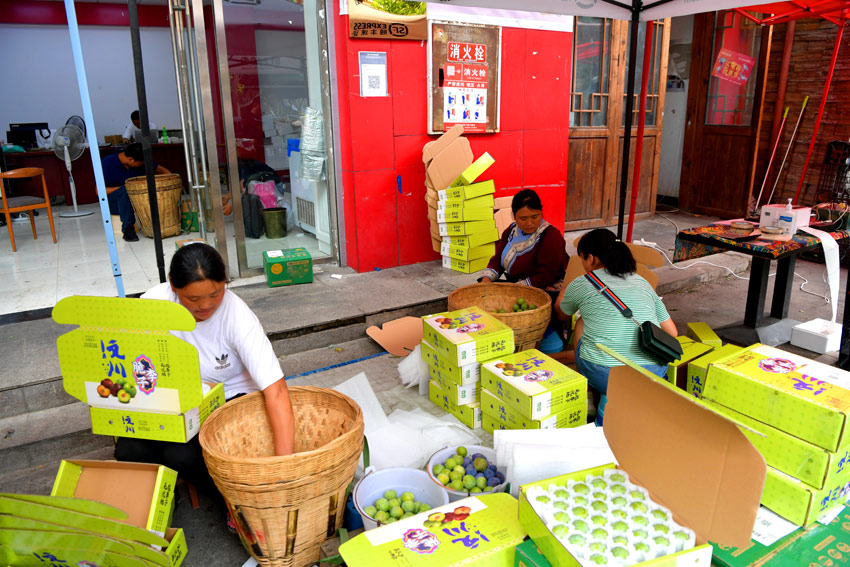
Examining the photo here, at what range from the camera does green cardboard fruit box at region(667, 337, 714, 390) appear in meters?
2.94

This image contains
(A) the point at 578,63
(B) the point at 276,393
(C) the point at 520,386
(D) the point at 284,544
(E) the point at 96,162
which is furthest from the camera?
(A) the point at 578,63

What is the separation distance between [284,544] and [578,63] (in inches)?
246

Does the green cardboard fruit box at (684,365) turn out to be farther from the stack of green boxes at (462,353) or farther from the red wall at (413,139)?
the red wall at (413,139)

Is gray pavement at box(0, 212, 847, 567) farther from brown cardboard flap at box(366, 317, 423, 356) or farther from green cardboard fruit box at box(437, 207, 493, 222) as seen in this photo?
green cardboard fruit box at box(437, 207, 493, 222)

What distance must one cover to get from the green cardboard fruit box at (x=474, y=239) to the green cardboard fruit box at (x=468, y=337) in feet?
7.10

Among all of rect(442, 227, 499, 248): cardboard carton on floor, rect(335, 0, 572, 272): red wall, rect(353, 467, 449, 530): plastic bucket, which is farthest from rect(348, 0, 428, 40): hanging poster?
rect(353, 467, 449, 530): plastic bucket

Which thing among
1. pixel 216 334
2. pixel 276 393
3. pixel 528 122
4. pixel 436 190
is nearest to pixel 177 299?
pixel 216 334

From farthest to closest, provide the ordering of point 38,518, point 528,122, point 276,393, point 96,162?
point 528,122 < point 96,162 < point 276,393 < point 38,518

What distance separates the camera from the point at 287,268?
16.8ft

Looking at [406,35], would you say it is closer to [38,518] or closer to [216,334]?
[216,334]

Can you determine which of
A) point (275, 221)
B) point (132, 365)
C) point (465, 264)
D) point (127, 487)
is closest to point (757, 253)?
point (465, 264)

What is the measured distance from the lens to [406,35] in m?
5.22

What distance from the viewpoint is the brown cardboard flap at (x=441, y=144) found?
534 centimetres

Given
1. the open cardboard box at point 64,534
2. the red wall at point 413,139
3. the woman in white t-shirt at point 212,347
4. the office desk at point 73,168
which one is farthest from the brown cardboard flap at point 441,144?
the office desk at point 73,168
